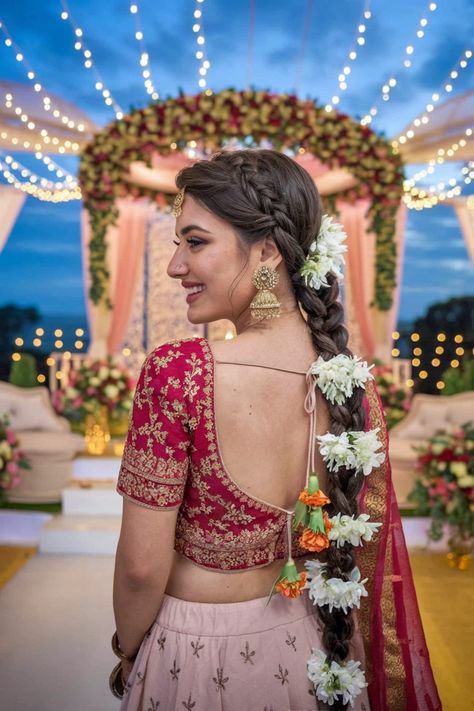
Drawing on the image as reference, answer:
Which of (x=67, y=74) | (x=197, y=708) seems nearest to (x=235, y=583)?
(x=197, y=708)

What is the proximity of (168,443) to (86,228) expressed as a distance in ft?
22.3

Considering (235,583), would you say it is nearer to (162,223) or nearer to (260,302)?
(260,302)

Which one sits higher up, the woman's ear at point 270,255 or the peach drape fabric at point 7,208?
the peach drape fabric at point 7,208

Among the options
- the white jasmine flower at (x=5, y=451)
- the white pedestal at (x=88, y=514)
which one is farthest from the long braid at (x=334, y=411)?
the white jasmine flower at (x=5, y=451)

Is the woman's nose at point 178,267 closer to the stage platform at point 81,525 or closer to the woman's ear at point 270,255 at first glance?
the woman's ear at point 270,255

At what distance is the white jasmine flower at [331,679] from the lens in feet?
4.15

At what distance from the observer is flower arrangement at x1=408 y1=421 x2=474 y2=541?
164 inches

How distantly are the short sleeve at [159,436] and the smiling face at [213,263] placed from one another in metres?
0.15

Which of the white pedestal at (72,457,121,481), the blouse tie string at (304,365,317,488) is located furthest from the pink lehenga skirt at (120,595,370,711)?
the white pedestal at (72,457,121,481)

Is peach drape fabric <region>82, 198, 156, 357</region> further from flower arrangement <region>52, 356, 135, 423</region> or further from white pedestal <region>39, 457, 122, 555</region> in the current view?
white pedestal <region>39, 457, 122, 555</region>

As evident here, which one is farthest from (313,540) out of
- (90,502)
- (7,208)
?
(7,208)

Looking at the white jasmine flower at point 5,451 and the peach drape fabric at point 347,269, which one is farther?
the peach drape fabric at point 347,269

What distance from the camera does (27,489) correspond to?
17.3ft

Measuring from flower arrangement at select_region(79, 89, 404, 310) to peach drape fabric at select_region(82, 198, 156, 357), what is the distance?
851mm
